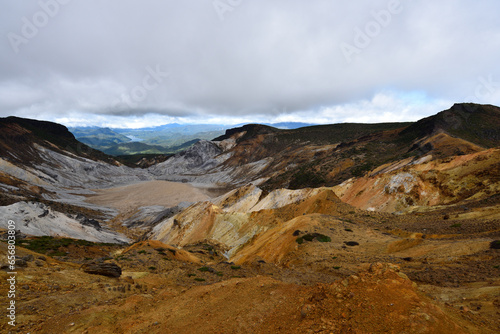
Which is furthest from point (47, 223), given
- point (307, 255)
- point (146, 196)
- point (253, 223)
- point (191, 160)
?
point (191, 160)

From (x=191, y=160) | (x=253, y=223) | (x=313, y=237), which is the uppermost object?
(x=191, y=160)

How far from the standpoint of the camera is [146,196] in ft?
285

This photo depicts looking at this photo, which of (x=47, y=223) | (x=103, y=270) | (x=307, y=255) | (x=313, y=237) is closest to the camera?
(x=103, y=270)

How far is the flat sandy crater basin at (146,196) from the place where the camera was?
261 ft

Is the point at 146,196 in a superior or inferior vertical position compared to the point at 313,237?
inferior

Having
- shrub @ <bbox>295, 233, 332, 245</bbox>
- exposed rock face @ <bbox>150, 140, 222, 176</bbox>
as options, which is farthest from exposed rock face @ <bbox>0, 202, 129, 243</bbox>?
exposed rock face @ <bbox>150, 140, 222, 176</bbox>

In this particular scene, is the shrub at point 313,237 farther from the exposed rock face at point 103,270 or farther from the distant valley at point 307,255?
the exposed rock face at point 103,270

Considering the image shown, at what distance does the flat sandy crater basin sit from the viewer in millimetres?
79688

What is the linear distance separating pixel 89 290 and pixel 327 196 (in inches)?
1061

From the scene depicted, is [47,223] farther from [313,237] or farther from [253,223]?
[313,237]

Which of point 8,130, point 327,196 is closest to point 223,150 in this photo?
point 8,130

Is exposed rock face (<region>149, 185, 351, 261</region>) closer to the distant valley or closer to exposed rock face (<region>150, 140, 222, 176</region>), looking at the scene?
the distant valley

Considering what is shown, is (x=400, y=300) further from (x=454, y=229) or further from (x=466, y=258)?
(x=454, y=229)

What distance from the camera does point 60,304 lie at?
8742 millimetres
